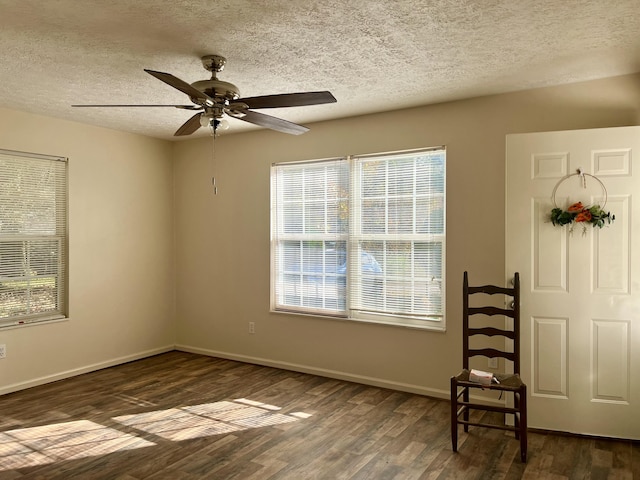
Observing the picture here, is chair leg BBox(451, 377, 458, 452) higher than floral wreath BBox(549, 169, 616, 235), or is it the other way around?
floral wreath BBox(549, 169, 616, 235)

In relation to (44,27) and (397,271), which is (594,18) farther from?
(44,27)

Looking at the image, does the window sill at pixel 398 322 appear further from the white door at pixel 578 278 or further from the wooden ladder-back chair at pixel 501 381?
the white door at pixel 578 278

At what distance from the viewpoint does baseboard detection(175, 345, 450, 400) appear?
415 cm

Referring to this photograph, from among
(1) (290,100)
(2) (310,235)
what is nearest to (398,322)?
(2) (310,235)

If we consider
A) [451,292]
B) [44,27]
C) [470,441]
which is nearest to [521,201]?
Answer: [451,292]

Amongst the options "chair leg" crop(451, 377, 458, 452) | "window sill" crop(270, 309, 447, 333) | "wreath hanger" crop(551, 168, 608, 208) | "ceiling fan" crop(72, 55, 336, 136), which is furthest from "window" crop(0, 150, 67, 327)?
"wreath hanger" crop(551, 168, 608, 208)

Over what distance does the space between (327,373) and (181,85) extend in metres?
3.22

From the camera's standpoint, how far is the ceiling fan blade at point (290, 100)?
267cm

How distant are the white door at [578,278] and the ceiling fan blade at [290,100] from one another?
1.58 metres

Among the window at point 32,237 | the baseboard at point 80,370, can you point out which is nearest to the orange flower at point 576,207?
the window at point 32,237

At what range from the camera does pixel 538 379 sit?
3.38 metres

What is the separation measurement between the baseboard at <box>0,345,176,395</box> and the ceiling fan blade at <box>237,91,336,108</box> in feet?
11.6

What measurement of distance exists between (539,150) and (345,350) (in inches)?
98.7

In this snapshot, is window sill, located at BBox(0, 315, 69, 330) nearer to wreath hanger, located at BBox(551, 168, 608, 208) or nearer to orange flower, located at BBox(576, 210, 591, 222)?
wreath hanger, located at BBox(551, 168, 608, 208)
